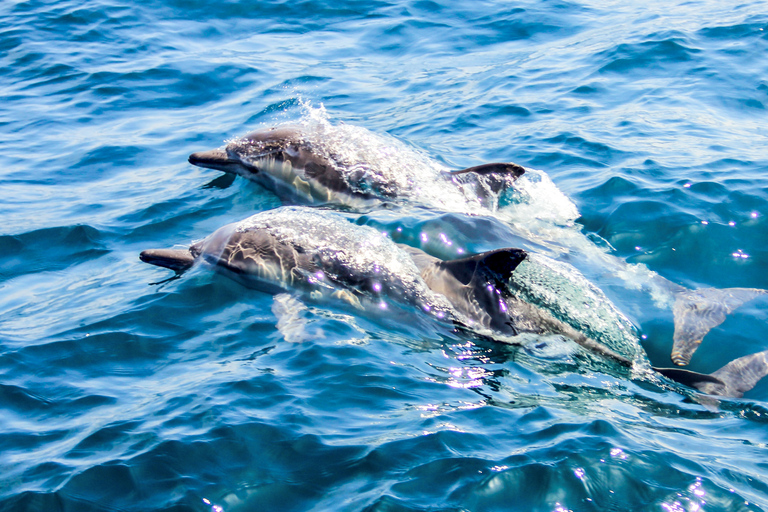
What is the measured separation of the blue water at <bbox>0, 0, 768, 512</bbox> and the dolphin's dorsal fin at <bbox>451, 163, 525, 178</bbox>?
85 centimetres

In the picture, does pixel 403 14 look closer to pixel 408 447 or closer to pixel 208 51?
pixel 208 51

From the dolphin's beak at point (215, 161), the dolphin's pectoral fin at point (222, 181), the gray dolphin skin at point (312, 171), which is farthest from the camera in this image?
the dolphin's pectoral fin at point (222, 181)

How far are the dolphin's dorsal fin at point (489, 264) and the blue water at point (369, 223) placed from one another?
696mm

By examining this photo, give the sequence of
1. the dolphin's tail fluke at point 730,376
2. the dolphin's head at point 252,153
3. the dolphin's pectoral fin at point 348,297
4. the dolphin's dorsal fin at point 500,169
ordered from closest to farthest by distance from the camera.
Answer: the dolphin's tail fluke at point 730,376
the dolphin's pectoral fin at point 348,297
the dolphin's dorsal fin at point 500,169
the dolphin's head at point 252,153

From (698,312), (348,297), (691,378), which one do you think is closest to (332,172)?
(348,297)

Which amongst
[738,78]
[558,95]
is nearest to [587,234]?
[558,95]

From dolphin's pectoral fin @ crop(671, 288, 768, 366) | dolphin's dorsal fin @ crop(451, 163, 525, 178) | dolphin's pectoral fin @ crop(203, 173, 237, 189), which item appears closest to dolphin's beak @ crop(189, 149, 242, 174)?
dolphin's pectoral fin @ crop(203, 173, 237, 189)

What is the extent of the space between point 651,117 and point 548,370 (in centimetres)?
751

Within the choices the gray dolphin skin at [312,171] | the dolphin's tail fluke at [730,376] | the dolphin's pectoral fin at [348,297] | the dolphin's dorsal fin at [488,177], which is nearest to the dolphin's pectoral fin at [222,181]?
the gray dolphin skin at [312,171]

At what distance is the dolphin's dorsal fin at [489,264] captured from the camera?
22.1 feet

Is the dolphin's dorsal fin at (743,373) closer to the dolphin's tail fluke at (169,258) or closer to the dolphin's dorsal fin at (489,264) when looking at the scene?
the dolphin's dorsal fin at (489,264)

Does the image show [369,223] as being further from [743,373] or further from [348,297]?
[743,373]

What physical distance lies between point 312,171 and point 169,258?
107 inches

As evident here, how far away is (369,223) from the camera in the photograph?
9.21m
